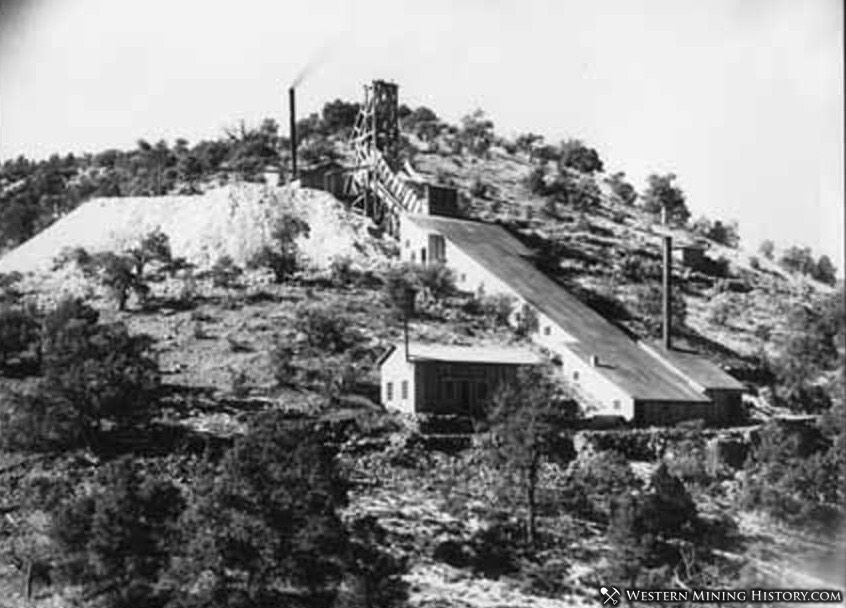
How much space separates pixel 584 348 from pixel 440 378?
21.5 ft

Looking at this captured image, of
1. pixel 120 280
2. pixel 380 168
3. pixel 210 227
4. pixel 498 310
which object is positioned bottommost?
pixel 498 310

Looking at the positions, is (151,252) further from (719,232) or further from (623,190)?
(719,232)

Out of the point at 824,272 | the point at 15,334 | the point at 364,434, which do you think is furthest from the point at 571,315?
the point at 824,272

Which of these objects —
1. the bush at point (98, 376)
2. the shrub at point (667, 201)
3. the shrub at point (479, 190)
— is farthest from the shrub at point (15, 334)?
the shrub at point (667, 201)

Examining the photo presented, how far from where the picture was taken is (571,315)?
1884 inches

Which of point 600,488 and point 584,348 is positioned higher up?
point 584,348

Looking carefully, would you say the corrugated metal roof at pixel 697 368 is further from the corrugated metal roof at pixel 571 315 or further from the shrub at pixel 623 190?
the shrub at pixel 623 190

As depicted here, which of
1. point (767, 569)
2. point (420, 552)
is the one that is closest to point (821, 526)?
point (767, 569)

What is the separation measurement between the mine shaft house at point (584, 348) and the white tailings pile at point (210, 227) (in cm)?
274

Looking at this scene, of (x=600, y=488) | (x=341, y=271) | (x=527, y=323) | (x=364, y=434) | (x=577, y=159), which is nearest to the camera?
(x=600, y=488)

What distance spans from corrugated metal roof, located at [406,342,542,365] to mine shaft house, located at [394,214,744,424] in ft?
3.06

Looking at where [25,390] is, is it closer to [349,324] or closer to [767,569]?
[349,324]

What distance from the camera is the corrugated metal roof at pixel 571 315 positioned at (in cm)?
4278

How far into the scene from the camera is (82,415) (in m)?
34.7
